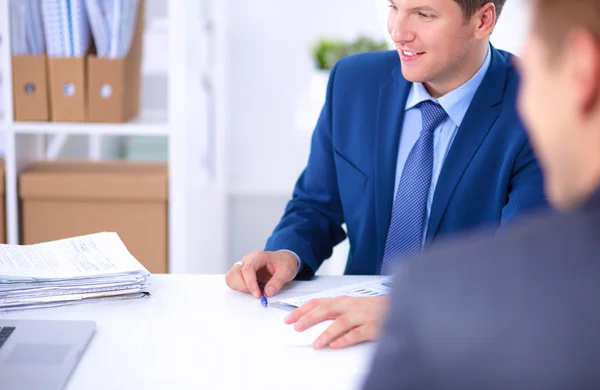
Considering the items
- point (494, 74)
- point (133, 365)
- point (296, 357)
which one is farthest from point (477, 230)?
point (133, 365)

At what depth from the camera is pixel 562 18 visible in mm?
566

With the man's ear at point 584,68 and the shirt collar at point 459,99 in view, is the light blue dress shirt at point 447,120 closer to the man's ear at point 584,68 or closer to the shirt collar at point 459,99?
the shirt collar at point 459,99

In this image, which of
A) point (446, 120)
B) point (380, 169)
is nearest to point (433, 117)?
point (446, 120)

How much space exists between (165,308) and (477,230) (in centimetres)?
64

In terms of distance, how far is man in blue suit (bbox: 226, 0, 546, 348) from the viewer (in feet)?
5.01

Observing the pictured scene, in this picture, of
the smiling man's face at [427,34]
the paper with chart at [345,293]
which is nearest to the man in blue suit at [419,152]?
the smiling man's face at [427,34]

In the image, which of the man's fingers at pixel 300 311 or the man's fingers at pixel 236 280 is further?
the man's fingers at pixel 236 280

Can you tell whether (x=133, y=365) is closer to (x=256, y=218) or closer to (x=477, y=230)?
(x=477, y=230)

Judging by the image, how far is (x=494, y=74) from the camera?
160 cm

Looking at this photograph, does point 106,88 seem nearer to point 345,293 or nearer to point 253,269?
point 253,269

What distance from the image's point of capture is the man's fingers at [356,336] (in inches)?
43.9

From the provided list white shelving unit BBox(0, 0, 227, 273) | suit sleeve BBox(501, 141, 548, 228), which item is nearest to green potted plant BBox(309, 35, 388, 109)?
white shelving unit BBox(0, 0, 227, 273)

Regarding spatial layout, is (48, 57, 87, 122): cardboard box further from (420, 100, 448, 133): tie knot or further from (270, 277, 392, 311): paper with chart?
(270, 277, 392, 311): paper with chart

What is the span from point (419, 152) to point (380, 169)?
9 centimetres
